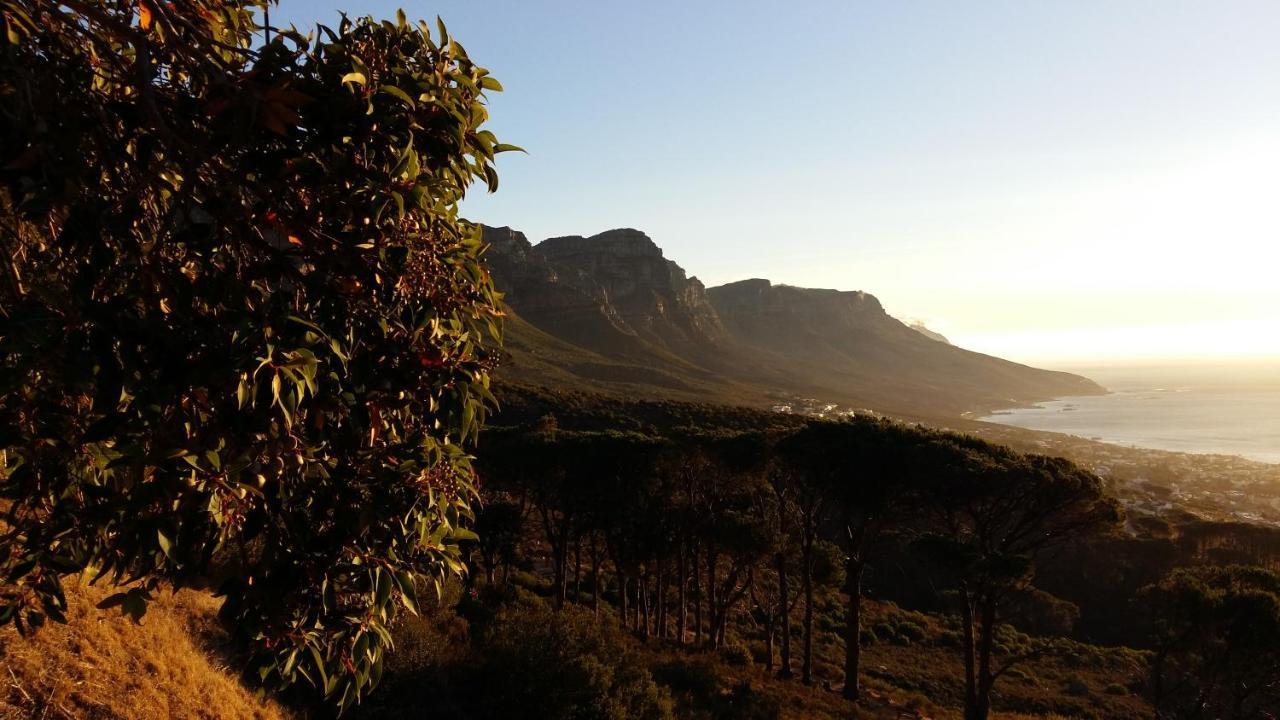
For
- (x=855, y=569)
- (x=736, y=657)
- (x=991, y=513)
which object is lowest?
(x=736, y=657)

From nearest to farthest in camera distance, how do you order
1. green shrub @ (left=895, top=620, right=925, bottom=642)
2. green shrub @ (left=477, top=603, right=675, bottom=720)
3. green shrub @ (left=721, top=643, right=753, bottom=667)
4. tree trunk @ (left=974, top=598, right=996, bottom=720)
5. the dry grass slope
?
the dry grass slope, green shrub @ (left=477, top=603, right=675, bottom=720), tree trunk @ (left=974, top=598, right=996, bottom=720), green shrub @ (left=721, top=643, right=753, bottom=667), green shrub @ (left=895, top=620, right=925, bottom=642)

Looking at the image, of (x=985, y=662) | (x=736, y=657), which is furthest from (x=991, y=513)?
(x=736, y=657)

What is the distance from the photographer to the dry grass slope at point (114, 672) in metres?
4.76

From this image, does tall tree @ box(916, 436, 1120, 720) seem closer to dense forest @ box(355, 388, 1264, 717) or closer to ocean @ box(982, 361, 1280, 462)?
dense forest @ box(355, 388, 1264, 717)

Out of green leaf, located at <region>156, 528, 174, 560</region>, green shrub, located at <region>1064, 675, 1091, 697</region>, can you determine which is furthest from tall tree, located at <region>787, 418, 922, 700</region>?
green leaf, located at <region>156, 528, 174, 560</region>

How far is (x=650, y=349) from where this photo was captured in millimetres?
127000

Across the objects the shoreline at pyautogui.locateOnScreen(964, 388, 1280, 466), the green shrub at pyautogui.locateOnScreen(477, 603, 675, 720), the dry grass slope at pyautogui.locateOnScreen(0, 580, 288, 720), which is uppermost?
the dry grass slope at pyautogui.locateOnScreen(0, 580, 288, 720)

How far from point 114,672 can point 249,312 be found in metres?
6.07

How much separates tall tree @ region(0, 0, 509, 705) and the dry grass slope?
346 cm

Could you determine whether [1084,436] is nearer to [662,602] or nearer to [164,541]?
[662,602]

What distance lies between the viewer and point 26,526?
249 cm

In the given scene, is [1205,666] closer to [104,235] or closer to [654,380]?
[104,235]

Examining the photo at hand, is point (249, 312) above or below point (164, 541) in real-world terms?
above

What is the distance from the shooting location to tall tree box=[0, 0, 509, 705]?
5.97 ft
